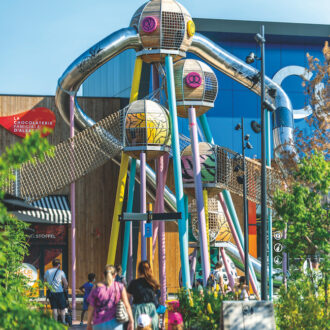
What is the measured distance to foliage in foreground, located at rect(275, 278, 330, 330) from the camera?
14.0 metres

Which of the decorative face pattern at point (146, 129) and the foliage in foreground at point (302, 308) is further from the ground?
the decorative face pattern at point (146, 129)

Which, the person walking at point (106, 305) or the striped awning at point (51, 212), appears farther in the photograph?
the striped awning at point (51, 212)

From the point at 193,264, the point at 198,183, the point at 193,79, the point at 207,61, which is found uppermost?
the point at 207,61

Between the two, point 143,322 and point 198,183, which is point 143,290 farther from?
point 198,183

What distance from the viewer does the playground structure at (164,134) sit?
78.1 ft

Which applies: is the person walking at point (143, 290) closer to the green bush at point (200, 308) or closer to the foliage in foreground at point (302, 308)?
the green bush at point (200, 308)

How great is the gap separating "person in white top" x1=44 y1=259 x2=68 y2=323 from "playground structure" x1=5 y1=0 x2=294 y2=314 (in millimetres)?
4630

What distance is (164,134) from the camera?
24.2 metres

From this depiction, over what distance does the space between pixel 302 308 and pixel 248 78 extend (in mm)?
13956

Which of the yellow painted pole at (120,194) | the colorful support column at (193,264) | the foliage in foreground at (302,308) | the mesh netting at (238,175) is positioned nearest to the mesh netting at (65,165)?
the yellow painted pole at (120,194)

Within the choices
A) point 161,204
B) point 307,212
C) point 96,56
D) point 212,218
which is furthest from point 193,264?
point 307,212

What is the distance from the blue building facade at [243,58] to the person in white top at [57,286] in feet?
74.5

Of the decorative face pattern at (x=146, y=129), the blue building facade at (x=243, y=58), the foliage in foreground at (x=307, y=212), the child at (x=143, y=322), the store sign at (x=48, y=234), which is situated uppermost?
the blue building facade at (x=243, y=58)

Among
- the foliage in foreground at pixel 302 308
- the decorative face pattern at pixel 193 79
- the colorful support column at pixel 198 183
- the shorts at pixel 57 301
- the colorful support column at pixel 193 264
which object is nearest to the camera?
the foliage in foreground at pixel 302 308
